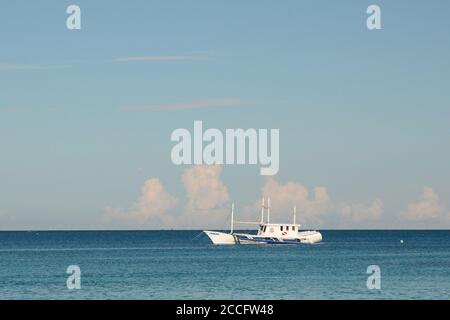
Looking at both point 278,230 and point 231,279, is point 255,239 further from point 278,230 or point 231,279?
point 231,279

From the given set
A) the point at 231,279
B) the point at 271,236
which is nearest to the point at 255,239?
the point at 271,236

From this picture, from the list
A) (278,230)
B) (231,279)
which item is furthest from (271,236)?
(231,279)

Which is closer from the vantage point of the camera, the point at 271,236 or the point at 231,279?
the point at 231,279

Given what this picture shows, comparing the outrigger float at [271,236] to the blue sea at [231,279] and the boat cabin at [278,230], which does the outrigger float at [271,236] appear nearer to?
the boat cabin at [278,230]

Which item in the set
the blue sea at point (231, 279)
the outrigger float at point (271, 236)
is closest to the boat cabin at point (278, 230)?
the outrigger float at point (271, 236)

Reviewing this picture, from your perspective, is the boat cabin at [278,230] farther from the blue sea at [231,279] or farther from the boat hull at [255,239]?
the blue sea at [231,279]

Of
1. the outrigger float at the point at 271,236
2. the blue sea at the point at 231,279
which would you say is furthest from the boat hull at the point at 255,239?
the blue sea at the point at 231,279

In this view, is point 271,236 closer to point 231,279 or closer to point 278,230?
point 278,230

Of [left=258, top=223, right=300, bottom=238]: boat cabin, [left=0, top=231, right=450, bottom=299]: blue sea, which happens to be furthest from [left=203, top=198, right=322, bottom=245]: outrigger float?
[left=0, top=231, right=450, bottom=299]: blue sea

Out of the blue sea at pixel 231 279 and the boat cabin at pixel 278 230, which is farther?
the boat cabin at pixel 278 230

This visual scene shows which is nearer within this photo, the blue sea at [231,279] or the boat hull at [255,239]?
the blue sea at [231,279]

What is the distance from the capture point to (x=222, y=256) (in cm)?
14338
